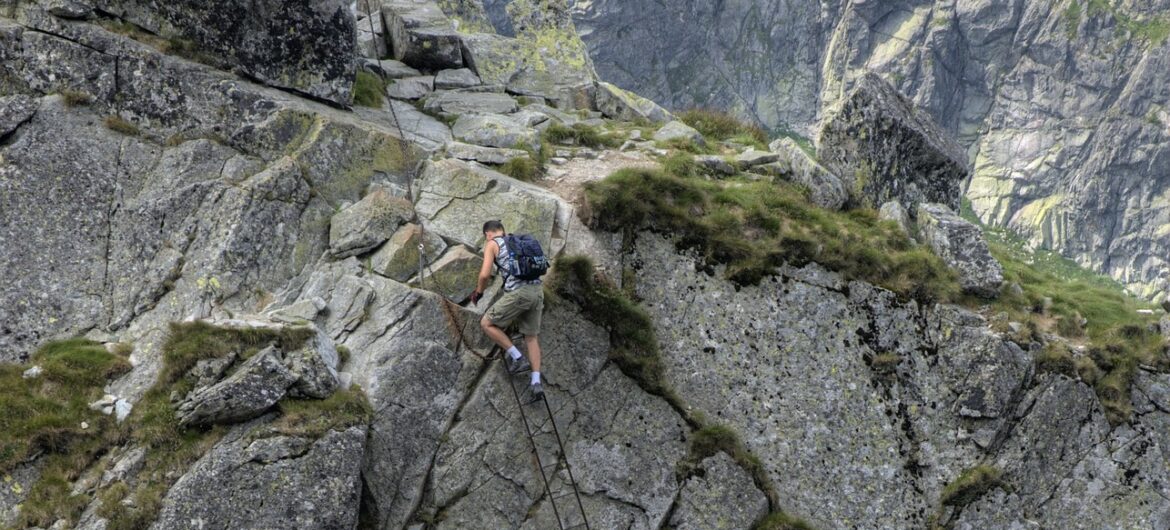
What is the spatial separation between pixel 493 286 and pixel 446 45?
1563cm

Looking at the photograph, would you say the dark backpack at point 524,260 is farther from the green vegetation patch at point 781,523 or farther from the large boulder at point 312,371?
the green vegetation patch at point 781,523

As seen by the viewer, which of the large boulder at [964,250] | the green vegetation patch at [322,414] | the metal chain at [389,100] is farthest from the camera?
the metal chain at [389,100]

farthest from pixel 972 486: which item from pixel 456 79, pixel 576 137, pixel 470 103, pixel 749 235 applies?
pixel 456 79

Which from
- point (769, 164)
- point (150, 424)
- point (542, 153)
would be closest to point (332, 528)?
point (150, 424)

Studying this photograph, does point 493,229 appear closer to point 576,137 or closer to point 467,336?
point 467,336

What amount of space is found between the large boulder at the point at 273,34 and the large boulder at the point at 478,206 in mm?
4711

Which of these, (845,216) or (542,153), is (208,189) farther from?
(845,216)

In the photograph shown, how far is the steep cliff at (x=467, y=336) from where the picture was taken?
16.4 meters

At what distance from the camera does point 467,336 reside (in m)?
18.8

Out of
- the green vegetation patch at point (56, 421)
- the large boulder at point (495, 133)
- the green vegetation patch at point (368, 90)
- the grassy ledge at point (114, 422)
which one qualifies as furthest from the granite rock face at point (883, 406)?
the green vegetation patch at point (56, 421)

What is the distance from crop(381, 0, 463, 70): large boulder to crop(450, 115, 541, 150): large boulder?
269 inches

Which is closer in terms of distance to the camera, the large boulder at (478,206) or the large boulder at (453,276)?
the large boulder at (453,276)

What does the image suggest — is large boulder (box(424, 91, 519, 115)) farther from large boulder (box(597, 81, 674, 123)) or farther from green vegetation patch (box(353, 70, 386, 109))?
large boulder (box(597, 81, 674, 123))

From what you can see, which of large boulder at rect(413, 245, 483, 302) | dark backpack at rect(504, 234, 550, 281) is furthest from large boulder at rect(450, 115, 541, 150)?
dark backpack at rect(504, 234, 550, 281)
